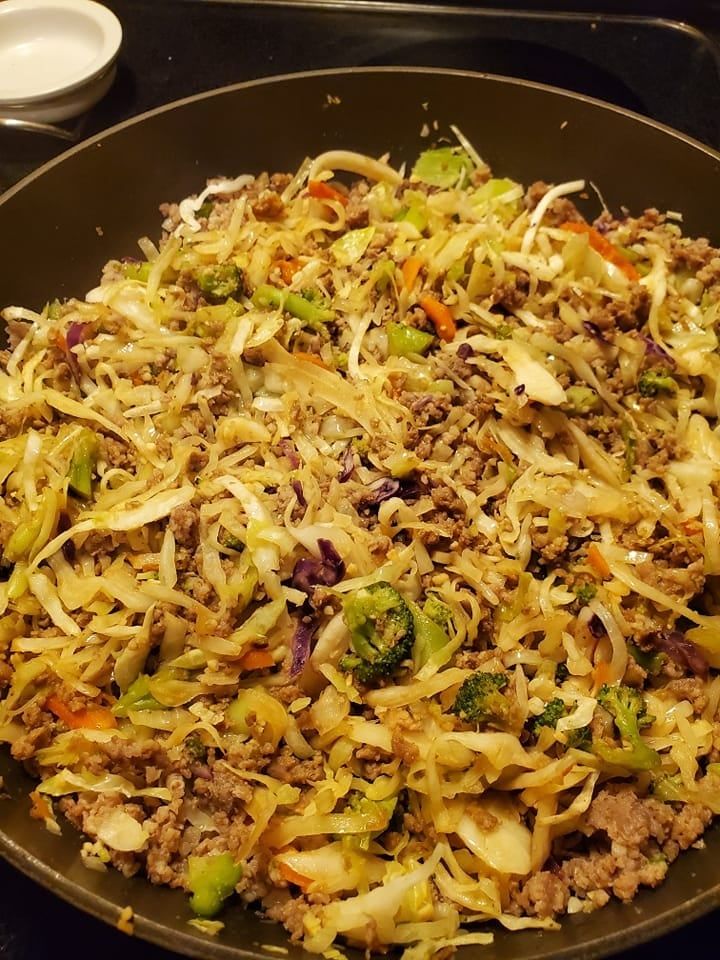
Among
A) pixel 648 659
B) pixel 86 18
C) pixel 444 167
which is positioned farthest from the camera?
pixel 86 18

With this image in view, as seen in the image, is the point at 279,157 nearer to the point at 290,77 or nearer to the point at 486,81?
the point at 290,77

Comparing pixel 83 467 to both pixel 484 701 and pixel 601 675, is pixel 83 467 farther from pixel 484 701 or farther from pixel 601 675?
pixel 601 675

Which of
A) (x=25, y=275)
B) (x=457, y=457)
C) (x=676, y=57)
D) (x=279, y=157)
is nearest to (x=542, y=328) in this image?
(x=457, y=457)

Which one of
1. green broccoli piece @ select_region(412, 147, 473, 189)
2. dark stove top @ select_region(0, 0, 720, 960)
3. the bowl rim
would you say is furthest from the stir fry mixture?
dark stove top @ select_region(0, 0, 720, 960)

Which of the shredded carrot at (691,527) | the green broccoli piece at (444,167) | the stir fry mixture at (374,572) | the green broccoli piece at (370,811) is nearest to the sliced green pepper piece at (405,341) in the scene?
the stir fry mixture at (374,572)

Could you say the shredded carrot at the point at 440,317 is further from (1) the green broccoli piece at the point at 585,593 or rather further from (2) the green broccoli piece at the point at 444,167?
(1) the green broccoli piece at the point at 585,593

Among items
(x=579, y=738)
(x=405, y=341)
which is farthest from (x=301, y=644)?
(x=405, y=341)
